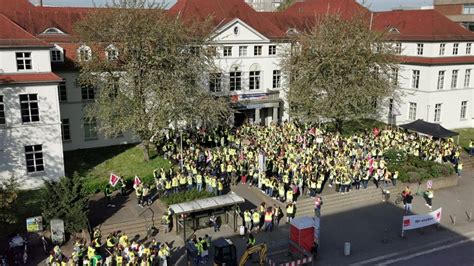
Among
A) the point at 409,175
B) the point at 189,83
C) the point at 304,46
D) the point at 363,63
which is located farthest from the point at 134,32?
the point at 409,175

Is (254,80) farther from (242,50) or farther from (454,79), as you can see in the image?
(454,79)

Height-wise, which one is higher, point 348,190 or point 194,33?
point 194,33

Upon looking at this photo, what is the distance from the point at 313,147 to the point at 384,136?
7325 mm

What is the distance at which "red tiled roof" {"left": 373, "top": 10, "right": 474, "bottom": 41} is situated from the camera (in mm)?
46344

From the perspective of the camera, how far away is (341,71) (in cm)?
3825

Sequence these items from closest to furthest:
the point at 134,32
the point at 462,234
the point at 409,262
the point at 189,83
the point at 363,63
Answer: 1. the point at 409,262
2. the point at 462,234
3. the point at 134,32
4. the point at 189,83
5. the point at 363,63

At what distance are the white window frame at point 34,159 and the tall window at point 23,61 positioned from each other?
5.26 m

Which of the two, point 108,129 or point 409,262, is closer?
point 409,262

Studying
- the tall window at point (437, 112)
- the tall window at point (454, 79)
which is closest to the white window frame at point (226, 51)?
the tall window at point (437, 112)

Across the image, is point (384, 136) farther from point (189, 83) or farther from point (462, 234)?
point (189, 83)

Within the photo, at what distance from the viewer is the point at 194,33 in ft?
118

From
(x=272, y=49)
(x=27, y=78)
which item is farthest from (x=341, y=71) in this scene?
(x=27, y=78)

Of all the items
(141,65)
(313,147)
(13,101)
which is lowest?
(313,147)

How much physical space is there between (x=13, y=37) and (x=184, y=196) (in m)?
15.2
